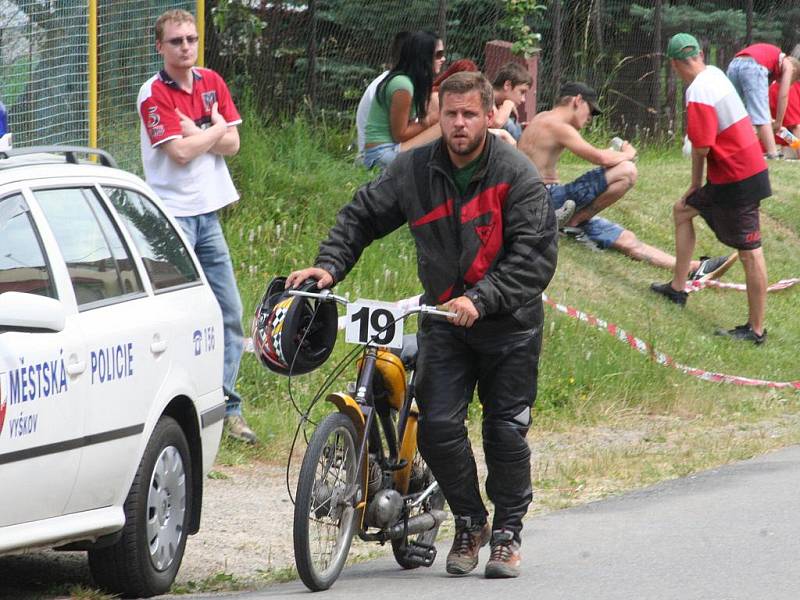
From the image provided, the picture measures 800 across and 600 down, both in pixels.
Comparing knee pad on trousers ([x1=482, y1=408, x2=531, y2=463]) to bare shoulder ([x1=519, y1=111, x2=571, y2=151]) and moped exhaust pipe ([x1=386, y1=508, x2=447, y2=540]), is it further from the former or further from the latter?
bare shoulder ([x1=519, y1=111, x2=571, y2=151])

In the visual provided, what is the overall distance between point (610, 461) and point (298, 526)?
3.77 meters

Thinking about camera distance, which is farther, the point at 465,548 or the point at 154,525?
the point at 465,548

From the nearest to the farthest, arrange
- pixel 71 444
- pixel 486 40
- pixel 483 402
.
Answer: pixel 71 444 < pixel 483 402 < pixel 486 40

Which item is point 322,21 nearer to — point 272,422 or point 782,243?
point 782,243

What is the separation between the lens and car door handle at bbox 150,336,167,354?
6.09 m

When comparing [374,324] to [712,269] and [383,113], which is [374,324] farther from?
[712,269]

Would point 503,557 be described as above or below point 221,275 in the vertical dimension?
below

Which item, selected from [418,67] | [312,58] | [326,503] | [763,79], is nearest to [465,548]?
[326,503]

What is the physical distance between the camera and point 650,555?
21.9ft

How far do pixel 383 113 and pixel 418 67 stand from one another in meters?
0.51

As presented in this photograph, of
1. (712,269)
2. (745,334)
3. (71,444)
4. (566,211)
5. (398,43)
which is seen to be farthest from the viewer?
(712,269)

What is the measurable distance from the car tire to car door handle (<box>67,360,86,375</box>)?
533mm

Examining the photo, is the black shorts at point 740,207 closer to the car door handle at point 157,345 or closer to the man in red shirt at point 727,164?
the man in red shirt at point 727,164

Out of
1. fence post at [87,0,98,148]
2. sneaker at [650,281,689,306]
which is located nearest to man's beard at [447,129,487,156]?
fence post at [87,0,98,148]
